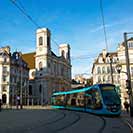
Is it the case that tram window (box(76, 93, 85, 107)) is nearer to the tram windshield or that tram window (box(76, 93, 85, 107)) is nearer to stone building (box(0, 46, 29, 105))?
the tram windshield

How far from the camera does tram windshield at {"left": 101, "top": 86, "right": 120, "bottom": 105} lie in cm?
2475

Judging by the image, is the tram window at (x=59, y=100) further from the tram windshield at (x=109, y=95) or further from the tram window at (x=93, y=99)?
the tram windshield at (x=109, y=95)

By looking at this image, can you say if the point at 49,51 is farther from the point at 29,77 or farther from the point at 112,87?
the point at 112,87

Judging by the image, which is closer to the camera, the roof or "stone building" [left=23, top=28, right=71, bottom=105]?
"stone building" [left=23, top=28, right=71, bottom=105]

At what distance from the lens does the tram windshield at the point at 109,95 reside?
2475cm

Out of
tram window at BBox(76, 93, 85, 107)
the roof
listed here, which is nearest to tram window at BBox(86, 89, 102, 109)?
tram window at BBox(76, 93, 85, 107)

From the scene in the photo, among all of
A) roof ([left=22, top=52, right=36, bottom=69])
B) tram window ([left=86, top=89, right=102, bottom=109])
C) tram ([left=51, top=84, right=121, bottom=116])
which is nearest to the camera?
tram ([left=51, top=84, right=121, bottom=116])

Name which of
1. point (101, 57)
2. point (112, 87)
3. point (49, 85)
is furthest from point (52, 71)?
point (112, 87)

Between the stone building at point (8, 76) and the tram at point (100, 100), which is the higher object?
the stone building at point (8, 76)

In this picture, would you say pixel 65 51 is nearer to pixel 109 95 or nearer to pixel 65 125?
pixel 109 95

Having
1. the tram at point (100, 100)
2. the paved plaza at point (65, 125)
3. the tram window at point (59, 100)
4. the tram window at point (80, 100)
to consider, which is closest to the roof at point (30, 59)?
the tram window at point (59, 100)

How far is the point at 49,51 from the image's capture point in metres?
97.9

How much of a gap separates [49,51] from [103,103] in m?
74.4

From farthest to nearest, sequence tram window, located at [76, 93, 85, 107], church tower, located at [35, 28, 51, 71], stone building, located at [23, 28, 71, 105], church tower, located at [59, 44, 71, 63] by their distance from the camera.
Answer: church tower, located at [59, 44, 71, 63], church tower, located at [35, 28, 51, 71], stone building, located at [23, 28, 71, 105], tram window, located at [76, 93, 85, 107]
